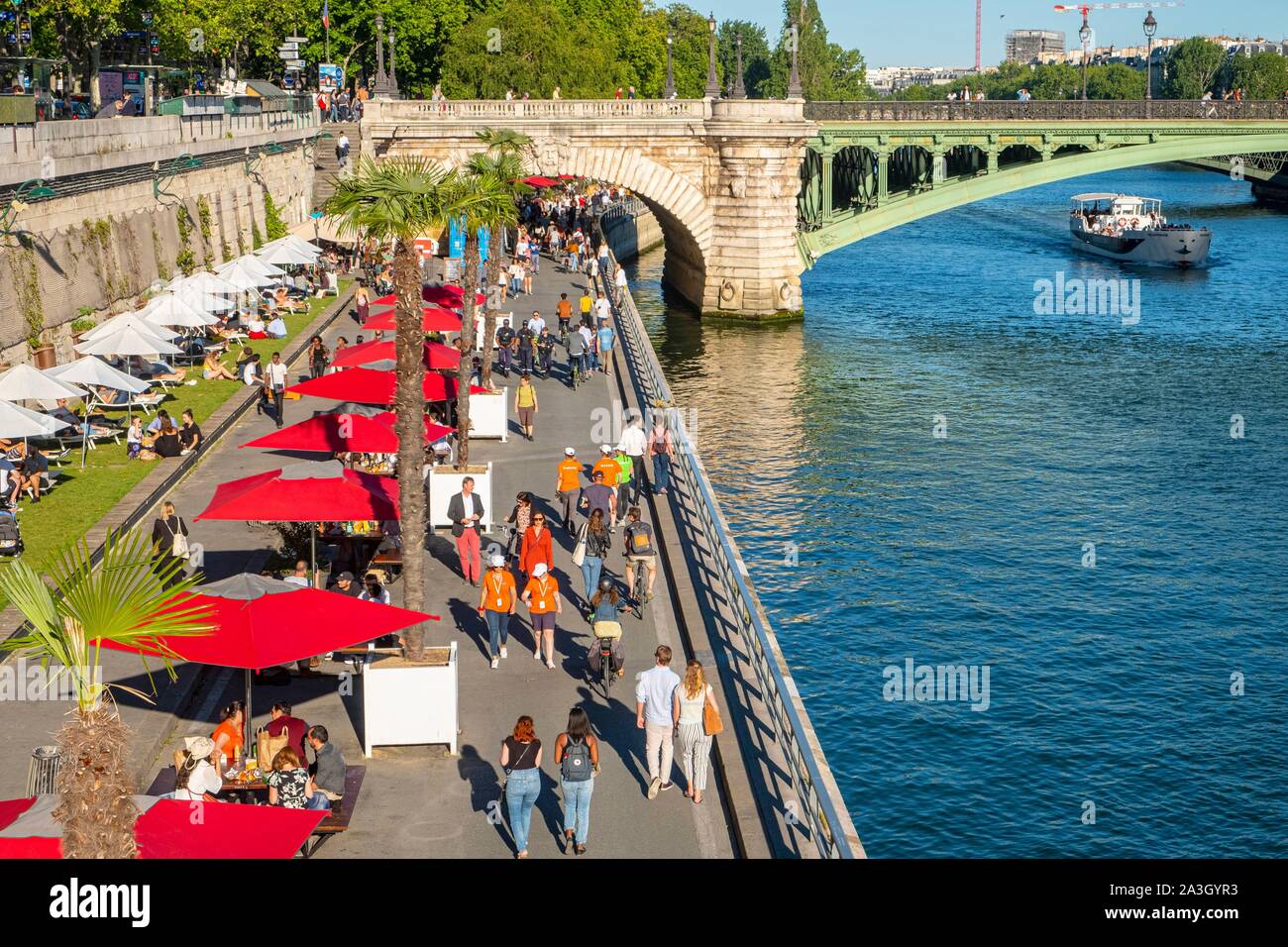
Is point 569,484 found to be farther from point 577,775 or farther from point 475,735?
point 577,775

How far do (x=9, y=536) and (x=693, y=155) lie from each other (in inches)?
1687

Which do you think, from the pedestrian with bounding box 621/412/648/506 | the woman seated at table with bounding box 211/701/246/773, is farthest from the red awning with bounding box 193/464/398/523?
the pedestrian with bounding box 621/412/648/506

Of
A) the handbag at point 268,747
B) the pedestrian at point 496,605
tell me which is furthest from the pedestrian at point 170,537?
the handbag at point 268,747

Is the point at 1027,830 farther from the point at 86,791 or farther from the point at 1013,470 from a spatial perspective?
the point at 1013,470

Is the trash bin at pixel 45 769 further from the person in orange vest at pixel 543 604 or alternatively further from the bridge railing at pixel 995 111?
the bridge railing at pixel 995 111

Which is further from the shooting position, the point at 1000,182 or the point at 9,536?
the point at 1000,182

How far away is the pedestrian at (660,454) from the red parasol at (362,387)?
3.91 metres

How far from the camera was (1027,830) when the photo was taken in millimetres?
23547

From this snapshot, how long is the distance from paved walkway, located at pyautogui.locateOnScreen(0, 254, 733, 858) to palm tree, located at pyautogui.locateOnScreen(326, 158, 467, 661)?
1220 mm

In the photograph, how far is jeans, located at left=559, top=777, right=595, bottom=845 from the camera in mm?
15633

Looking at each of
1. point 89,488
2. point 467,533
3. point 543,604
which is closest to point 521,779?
point 543,604

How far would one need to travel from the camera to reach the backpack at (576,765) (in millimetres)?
15555

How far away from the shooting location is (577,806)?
1570cm
